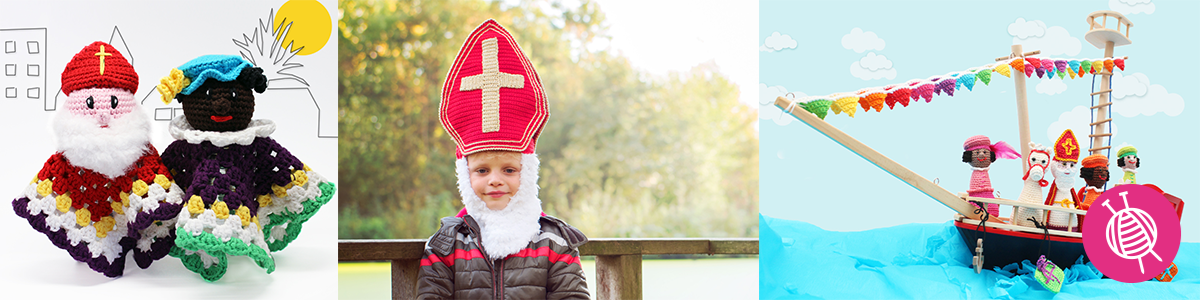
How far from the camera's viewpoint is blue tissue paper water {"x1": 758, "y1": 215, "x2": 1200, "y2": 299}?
220 centimetres

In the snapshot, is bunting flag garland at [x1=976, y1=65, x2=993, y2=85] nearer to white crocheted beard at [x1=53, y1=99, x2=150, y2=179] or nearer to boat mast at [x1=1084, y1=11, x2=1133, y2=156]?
boat mast at [x1=1084, y1=11, x2=1133, y2=156]

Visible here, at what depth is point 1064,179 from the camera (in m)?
2.31

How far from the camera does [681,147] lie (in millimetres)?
4973

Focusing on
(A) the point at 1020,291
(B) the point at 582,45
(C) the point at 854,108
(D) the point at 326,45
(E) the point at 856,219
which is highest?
(B) the point at 582,45

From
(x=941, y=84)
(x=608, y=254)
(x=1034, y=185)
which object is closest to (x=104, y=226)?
(x=608, y=254)

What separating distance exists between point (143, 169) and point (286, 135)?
0.42 meters

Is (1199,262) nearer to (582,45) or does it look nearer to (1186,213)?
(1186,213)

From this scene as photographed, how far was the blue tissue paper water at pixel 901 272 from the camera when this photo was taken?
7.22 feet

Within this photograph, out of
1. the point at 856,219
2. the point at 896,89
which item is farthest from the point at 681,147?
the point at 896,89

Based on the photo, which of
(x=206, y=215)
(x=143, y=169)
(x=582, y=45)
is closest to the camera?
(x=206, y=215)

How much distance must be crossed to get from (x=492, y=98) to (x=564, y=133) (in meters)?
3.21

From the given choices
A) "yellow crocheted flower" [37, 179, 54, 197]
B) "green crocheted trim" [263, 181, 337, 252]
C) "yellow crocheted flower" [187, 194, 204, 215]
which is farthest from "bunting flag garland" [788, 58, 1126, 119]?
"yellow crocheted flower" [37, 179, 54, 197]

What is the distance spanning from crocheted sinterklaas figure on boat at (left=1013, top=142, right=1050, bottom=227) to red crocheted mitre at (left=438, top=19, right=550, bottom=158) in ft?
5.76

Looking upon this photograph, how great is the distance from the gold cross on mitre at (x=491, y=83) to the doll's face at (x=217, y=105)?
53cm
